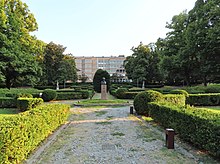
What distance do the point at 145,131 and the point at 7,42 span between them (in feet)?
64.8

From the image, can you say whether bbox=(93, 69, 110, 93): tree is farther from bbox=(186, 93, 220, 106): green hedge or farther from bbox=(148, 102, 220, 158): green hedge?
bbox=(148, 102, 220, 158): green hedge

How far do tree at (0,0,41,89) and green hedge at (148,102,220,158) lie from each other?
747 inches

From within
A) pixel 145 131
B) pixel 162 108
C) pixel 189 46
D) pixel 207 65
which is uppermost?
pixel 189 46

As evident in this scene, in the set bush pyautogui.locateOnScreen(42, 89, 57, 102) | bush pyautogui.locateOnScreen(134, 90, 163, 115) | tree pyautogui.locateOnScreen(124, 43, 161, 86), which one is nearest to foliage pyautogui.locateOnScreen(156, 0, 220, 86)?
tree pyautogui.locateOnScreen(124, 43, 161, 86)

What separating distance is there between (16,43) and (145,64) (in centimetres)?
2628

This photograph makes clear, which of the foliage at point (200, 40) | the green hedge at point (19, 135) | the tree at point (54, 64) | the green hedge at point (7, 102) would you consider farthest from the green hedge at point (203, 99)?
the tree at point (54, 64)

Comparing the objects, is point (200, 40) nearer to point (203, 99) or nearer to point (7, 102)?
point (203, 99)

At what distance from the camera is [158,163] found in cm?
454

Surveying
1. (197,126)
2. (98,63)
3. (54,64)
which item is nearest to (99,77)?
(54,64)

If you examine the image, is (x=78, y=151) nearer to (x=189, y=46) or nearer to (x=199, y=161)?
(x=199, y=161)

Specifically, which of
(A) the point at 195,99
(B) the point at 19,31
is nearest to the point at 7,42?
(B) the point at 19,31

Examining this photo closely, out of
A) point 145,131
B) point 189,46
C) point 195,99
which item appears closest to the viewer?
point 145,131

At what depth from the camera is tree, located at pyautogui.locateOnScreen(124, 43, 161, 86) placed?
142 ft

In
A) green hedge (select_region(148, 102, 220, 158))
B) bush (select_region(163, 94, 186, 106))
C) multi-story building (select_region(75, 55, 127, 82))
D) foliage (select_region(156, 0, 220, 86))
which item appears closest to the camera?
green hedge (select_region(148, 102, 220, 158))
